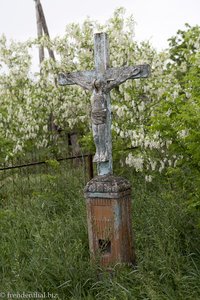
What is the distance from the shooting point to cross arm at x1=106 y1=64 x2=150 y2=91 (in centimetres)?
544

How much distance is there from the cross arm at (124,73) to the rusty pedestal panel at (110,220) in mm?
1252

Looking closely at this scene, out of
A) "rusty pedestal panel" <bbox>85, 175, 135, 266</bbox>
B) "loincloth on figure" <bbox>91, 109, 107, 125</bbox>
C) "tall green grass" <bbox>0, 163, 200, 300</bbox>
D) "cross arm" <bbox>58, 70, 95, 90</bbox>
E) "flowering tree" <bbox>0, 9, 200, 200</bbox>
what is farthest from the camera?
"flowering tree" <bbox>0, 9, 200, 200</bbox>

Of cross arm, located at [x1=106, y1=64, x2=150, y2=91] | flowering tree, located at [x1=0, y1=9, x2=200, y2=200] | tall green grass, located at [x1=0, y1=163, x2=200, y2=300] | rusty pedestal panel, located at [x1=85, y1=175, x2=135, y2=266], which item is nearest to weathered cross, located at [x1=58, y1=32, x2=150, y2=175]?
cross arm, located at [x1=106, y1=64, x2=150, y2=91]

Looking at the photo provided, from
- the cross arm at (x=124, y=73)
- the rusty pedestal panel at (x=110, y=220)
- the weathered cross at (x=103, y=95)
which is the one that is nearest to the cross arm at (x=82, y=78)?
the weathered cross at (x=103, y=95)

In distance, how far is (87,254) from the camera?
19.1ft

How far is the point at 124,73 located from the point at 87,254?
2460mm

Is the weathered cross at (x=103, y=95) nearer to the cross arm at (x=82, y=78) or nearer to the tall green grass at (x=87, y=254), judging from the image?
the cross arm at (x=82, y=78)

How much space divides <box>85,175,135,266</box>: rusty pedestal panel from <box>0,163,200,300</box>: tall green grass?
0.62ft

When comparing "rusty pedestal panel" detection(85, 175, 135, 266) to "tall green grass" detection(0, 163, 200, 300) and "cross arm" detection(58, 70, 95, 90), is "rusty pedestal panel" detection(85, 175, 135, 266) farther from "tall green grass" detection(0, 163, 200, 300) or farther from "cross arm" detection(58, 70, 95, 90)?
"cross arm" detection(58, 70, 95, 90)

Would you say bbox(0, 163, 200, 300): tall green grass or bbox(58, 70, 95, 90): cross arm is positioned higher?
bbox(58, 70, 95, 90): cross arm

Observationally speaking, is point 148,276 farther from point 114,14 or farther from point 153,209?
point 114,14

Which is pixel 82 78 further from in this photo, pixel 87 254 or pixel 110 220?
pixel 87 254

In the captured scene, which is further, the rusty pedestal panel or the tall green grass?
the rusty pedestal panel

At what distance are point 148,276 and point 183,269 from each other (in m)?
0.53
